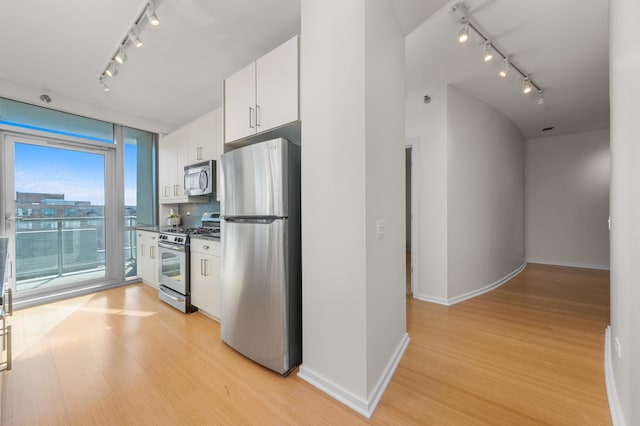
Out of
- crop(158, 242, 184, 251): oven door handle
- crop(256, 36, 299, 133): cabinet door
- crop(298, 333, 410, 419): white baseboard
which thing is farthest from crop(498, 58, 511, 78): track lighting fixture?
crop(158, 242, 184, 251): oven door handle

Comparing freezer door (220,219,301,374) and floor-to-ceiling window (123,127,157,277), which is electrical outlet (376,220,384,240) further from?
floor-to-ceiling window (123,127,157,277)

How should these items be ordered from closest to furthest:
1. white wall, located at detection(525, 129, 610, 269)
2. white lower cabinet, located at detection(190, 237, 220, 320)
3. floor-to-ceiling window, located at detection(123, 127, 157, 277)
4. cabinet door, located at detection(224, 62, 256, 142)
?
1. cabinet door, located at detection(224, 62, 256, 142)
2. white lower cabinet, located at detection(190, 237, 220, 320)
3. floor-to-ceiling window, located at detection(123, 127, 157, 277)
4. white wall, located at detection(525, 129, 610, 269)

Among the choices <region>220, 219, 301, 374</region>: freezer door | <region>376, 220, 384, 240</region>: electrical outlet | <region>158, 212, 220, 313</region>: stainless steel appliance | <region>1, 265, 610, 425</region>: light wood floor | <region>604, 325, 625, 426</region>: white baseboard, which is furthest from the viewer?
<region>158, 212, 220, 313</region>: stainless steel appliance

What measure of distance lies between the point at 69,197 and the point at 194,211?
64.0 inches

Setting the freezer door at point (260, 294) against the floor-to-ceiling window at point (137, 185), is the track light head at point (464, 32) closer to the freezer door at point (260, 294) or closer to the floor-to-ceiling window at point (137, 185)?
the freezer door at point (260, 294)

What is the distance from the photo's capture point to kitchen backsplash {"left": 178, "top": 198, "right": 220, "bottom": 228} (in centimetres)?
405

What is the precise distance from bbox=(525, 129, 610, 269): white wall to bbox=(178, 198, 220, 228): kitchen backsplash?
21.1 feet

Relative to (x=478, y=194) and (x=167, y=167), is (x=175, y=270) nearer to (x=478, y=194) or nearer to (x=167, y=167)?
(x=167, y=167)

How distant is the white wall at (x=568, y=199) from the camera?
480cm

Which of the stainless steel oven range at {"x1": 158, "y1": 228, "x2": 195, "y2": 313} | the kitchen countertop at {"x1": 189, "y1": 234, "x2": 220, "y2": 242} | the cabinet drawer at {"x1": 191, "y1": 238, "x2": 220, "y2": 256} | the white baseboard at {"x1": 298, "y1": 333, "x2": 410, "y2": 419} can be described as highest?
the kitchen countertop at {"x1": 189, "y1": 234, "x2": 220, "y2": 242}

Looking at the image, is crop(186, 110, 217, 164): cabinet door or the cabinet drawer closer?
the cabinet drawer

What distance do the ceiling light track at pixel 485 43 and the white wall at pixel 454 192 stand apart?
0.58 meters

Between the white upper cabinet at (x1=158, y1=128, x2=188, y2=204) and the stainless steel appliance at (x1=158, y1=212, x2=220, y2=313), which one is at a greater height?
the white upper cabinet at (x1=158, y1=128, x2=188, y2=204)

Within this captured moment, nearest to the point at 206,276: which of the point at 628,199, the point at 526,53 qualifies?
the point at 628,199
